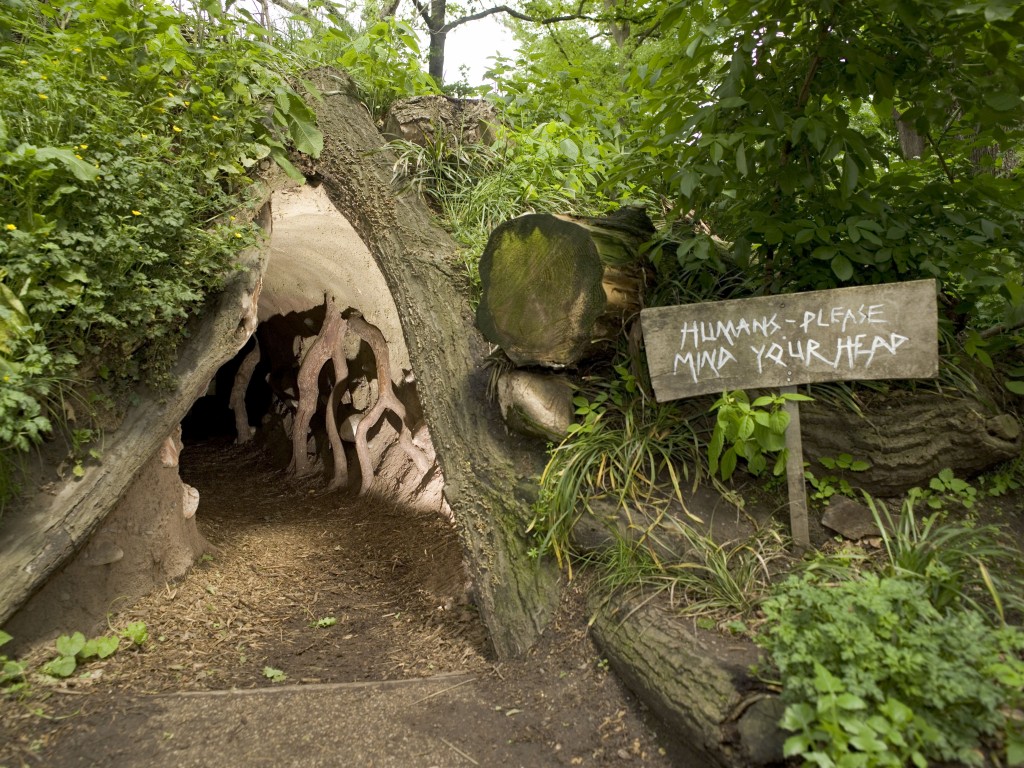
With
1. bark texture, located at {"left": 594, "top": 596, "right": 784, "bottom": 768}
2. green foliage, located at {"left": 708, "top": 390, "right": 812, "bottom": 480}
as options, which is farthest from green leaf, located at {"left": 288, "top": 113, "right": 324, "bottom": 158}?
bark texture, located at {"left": 594, "top": 596, "right": 784, "bottom": 768}

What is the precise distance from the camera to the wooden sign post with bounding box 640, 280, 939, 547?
258 centimetres

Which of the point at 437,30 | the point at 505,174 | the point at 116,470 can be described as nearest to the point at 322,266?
the point at 505,174

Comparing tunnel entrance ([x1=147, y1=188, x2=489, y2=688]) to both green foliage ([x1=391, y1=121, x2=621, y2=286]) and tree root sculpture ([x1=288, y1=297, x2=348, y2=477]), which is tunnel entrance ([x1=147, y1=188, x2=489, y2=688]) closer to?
tree root sculpture ([x1=288, y1=297, x2=348, y2=477])

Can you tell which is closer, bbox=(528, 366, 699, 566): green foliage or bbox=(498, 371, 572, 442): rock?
bbox=(528, 366, 699, 566): green foliage

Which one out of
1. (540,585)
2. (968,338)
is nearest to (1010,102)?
(968,338)

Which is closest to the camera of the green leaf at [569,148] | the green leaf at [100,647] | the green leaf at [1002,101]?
the green leaf at [1002,101]

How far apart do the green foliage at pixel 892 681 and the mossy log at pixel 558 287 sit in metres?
1.60

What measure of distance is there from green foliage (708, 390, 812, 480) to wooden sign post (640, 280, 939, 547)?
5cm

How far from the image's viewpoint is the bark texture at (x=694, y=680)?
6.59 ft

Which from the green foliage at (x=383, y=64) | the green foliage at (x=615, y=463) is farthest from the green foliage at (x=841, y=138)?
the green foliage at (x=383, y=64)

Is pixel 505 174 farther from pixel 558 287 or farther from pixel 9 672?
pixel 9 672

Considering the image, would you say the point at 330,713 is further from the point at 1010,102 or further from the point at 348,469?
the point at 348,469

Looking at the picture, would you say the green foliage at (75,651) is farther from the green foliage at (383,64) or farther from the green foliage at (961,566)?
the green foliage at (383,64)

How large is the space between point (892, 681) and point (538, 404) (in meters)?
1.87
